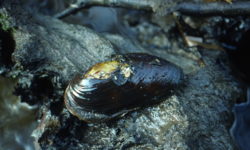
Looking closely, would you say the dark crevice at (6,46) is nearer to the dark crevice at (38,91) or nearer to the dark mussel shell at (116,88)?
the dark crevice at (38,91)

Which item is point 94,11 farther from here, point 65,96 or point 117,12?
point 65,96

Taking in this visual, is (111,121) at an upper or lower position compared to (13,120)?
upper

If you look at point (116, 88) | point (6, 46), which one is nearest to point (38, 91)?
A: point (6, 46)

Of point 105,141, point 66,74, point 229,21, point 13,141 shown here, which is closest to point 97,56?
point 66,74

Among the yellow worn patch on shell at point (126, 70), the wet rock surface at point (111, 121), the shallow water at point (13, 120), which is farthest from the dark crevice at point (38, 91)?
the yellow worn patch on shell at point (126, 70)

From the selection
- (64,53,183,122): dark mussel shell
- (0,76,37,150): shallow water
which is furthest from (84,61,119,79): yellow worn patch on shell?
(0,76,37,150): shallow water

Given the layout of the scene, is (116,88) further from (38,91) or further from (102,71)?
(38,91)

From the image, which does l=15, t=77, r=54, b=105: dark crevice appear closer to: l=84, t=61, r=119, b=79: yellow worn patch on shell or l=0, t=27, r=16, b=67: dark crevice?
l=0, t=27, r=16, b=67: dark crevice
